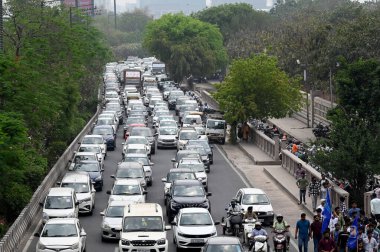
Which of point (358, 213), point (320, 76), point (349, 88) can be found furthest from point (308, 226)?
point (320, 76)

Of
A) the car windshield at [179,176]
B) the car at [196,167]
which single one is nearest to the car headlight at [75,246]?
the car windshield at [179,176]

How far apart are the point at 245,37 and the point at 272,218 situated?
9826 centimetres

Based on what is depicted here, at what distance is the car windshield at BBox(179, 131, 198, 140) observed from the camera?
5994cm

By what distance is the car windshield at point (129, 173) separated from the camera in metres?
43.9

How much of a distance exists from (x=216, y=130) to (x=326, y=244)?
130 feet

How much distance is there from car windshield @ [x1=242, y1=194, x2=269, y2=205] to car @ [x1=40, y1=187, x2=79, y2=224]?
5919mm

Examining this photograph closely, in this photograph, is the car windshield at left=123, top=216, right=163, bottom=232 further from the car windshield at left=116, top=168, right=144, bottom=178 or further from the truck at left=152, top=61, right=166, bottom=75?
the truck at left=152, top=61, right=166, bottom=75

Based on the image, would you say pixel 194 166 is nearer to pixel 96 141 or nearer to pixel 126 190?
pixel 126 190

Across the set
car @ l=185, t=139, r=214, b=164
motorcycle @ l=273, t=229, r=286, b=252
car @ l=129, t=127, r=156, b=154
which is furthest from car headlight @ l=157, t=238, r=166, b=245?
car @ l=129, t=127, r=156, b=154

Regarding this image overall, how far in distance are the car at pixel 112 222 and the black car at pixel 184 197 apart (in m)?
2.79

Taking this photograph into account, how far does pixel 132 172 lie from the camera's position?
44.3 metres

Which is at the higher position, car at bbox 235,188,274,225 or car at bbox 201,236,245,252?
car at bbox 201,236,245,252

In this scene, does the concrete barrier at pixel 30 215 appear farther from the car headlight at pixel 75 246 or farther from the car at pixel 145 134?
the car at pixel 145 134

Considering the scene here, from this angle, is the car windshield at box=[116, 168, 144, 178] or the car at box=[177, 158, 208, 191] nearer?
the car windshield at box=[116, 168, 144, 178]
